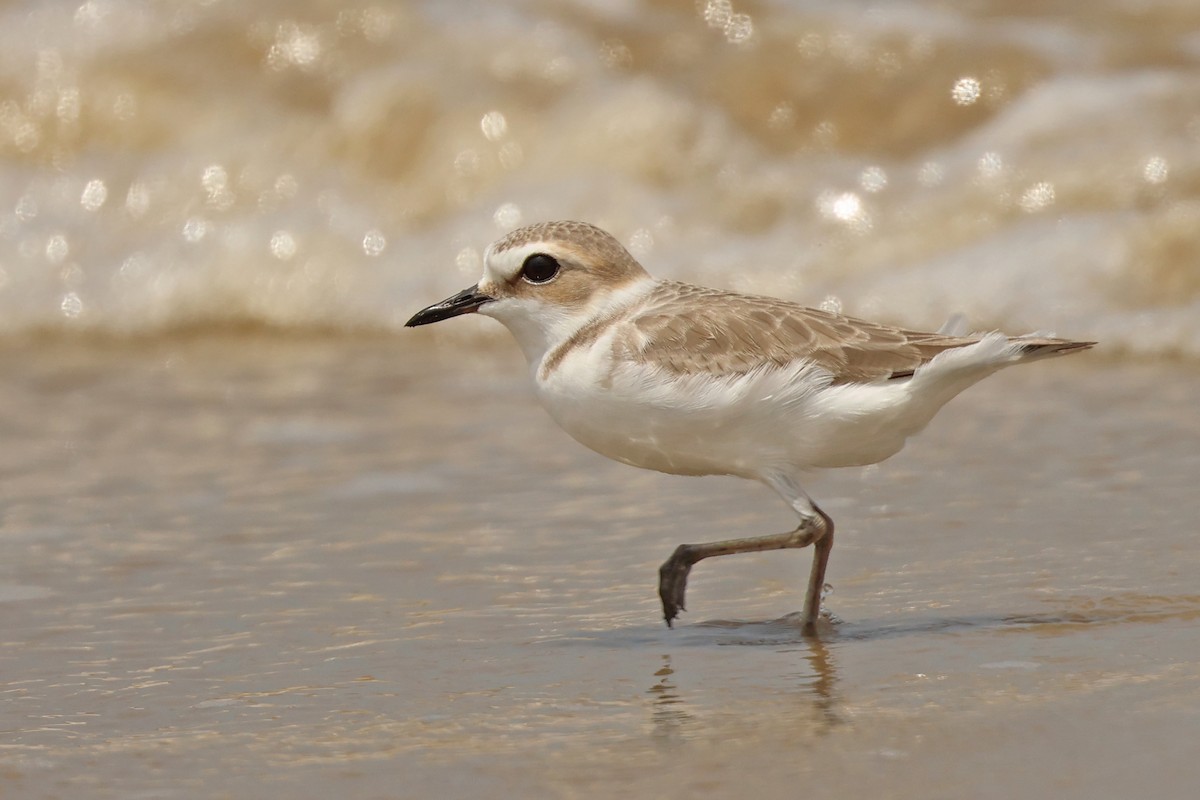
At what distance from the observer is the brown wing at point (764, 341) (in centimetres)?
461

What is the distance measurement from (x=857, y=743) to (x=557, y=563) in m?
1.88

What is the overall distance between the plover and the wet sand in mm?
400

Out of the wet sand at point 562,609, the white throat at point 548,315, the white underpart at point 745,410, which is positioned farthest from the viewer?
the white throat at point 548,315

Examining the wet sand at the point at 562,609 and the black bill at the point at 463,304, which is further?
the black bill at the point at 463,304

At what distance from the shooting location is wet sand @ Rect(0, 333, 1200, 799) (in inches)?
139

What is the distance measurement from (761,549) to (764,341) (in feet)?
1.91

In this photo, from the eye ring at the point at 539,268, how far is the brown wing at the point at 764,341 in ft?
1.00

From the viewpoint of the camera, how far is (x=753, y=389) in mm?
4555

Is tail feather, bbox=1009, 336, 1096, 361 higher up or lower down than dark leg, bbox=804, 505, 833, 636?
higher up

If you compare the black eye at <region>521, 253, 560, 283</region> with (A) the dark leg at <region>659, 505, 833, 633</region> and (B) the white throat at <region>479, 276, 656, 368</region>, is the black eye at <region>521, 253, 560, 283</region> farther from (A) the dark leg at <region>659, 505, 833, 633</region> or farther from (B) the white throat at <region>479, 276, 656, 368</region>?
(A) the dark leg at <region>659, 505, 833, 633</region>

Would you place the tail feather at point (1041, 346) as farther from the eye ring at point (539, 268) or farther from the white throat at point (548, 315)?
the eye ring at point (539, 268)

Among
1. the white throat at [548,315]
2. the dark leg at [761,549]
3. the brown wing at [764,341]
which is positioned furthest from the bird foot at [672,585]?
the white throat at [548,315]

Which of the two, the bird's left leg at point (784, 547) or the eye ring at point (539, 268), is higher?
the eye ring at point (539, 268)

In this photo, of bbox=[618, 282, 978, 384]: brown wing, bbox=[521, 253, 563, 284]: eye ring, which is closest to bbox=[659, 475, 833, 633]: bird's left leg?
bbox=[618, 282, 978, 384]: brown wing
